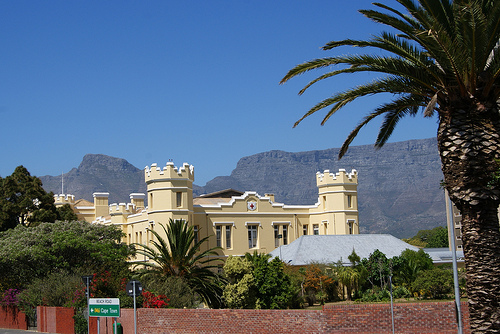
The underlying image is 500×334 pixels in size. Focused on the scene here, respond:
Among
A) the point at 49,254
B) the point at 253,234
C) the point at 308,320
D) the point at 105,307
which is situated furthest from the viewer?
the point at 253,234

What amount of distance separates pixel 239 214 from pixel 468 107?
43156 millimetres

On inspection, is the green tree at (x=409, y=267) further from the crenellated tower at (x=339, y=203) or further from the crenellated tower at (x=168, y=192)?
the crenellated tower at (x=168, y=192)

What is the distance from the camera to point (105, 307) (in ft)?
72.4

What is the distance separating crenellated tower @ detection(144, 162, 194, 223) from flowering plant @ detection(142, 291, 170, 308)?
2271cm

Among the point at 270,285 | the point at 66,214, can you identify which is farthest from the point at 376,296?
the point at 66,214

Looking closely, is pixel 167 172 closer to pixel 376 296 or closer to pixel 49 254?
pixel 49 254

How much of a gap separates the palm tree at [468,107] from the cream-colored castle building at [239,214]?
126 feet

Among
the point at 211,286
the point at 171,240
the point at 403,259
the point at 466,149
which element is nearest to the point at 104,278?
the point at 171,240

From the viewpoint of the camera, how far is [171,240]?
32.4 meters

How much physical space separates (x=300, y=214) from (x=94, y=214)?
2519cm

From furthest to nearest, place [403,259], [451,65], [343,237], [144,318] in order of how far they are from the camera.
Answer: [343,237], [403,259], [144,318], [451,65]

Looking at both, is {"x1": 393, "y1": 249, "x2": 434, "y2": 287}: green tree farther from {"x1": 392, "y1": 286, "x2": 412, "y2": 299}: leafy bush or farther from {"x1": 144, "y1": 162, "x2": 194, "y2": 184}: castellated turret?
{"x1": 144, "y1": 162, "x2": 194, "y2": 184}: castellated turret

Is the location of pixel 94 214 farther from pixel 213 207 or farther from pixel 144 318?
pixel 144 318

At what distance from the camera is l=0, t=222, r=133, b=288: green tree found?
37.2 metres
